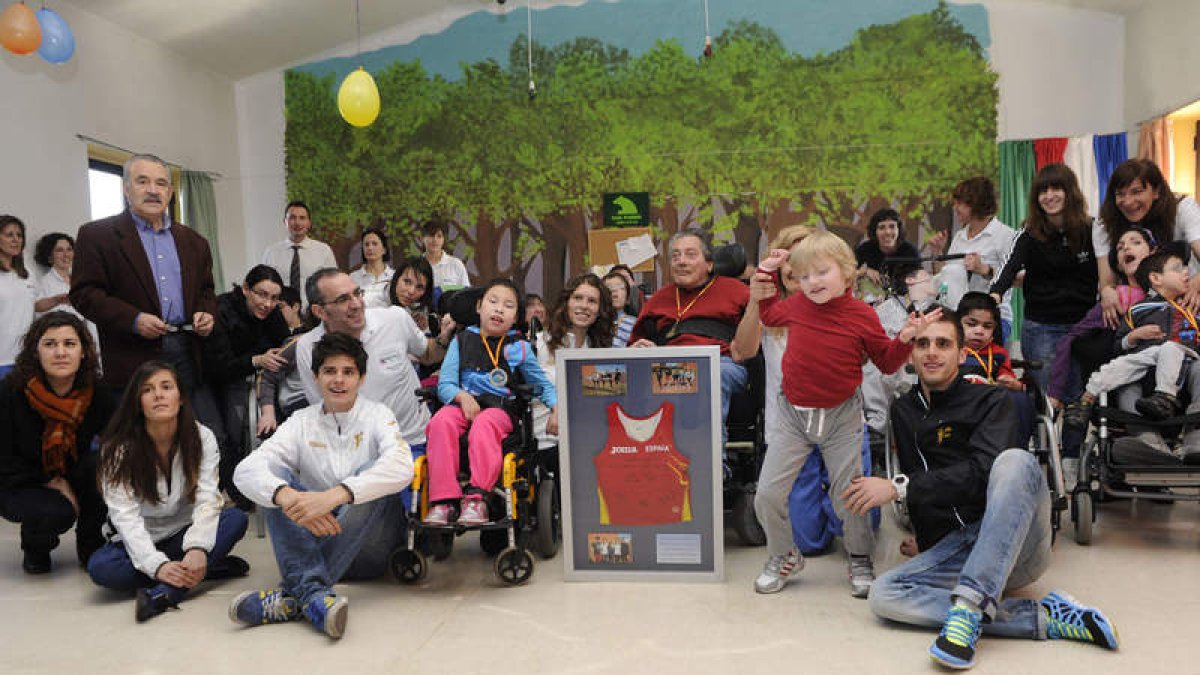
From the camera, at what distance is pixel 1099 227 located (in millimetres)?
4203

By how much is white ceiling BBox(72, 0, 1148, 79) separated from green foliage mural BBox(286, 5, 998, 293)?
479 millimetres

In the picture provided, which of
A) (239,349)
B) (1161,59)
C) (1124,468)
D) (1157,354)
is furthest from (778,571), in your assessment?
(1161,59)

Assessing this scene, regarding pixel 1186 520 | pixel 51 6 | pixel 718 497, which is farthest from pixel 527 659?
pixel 51 6

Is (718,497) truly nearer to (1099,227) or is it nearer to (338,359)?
(338,359)

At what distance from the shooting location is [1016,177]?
8.71m

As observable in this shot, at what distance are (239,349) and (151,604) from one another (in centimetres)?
200

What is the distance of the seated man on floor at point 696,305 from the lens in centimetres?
386

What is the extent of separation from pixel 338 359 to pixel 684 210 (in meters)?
6.43

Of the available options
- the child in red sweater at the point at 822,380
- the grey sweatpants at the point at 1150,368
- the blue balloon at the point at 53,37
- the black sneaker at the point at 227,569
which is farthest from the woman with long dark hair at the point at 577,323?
the blue balloon at the point at 53,37

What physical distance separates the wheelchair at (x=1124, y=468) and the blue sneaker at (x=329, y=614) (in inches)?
112

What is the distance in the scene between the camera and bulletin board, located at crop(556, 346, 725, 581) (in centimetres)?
327

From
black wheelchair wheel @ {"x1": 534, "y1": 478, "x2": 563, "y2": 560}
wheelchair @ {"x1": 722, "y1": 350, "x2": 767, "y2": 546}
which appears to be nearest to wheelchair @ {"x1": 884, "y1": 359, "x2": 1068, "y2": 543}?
wheelchair @ {"x1": 722, "y1": 350, "x2": 767, "y2": 546}

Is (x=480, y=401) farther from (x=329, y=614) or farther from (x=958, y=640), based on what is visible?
(x=958, y=640)

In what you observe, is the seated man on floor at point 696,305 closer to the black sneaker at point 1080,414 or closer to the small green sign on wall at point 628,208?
the black sneaker at point 1080,414
